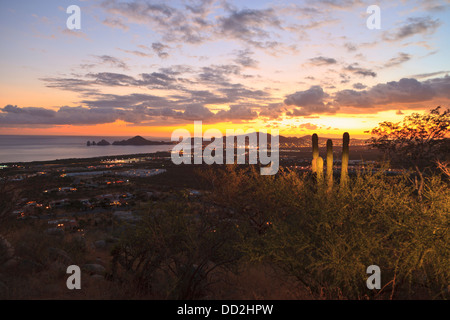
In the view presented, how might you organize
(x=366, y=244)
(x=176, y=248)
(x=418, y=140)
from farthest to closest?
1. (x=418, y=140)
2. (x=176, y=248)
3. (x=366, y=244)

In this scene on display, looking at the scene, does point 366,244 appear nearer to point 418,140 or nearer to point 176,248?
point 176,248

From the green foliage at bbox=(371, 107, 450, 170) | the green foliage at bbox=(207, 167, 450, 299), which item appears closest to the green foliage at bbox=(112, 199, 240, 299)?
the green foliage at bbox=(207, 167, 450, 299)

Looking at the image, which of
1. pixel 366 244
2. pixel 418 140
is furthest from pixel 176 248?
pixel 418 140

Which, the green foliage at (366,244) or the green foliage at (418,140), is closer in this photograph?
the green foliage at (366,244)

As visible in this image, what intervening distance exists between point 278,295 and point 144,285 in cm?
460

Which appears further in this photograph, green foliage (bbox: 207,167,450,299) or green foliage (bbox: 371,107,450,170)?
green foliage (bbox: 371,107,450,170)

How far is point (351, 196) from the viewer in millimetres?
9023

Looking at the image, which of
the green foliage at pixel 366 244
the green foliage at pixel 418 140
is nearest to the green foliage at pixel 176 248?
the green foliage at pixel 366 244

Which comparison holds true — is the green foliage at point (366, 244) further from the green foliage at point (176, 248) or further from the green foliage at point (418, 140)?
the green foliage at point (418, 140)

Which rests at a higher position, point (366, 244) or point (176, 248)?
point (366, 244)

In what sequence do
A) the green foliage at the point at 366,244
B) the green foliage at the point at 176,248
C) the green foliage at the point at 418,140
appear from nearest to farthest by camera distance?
the green foliage at the point at 366,244
the green foliage at the point at 176,248
the green foliage at the point at 418,140

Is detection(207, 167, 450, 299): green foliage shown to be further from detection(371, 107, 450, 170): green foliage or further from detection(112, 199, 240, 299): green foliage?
detection(371, 107, 450, 170): green foliage
